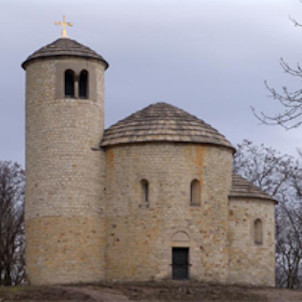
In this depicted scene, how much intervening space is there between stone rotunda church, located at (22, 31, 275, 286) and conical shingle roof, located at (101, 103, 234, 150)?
0.06m

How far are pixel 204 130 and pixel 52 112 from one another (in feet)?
23.3

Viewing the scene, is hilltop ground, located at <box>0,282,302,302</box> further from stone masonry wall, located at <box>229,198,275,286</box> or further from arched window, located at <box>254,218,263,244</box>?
arched window, located at <box>254,218,263,244</box>

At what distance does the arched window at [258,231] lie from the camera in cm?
4469

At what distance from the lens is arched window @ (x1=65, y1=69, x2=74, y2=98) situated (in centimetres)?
4400

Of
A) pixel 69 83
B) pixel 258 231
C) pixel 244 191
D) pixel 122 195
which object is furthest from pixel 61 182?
pixel 258 231

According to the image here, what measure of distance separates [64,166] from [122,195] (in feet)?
9.69

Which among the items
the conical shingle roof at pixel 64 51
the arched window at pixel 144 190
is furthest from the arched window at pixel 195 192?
the conical shingle roof at pixel 64 51

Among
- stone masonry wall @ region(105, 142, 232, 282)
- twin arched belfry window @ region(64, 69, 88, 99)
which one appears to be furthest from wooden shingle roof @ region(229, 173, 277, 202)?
twin arched belfry window @ region(64, 69, 88, 99)

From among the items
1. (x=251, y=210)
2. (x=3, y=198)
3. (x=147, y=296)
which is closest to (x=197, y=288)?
(x=147, y=296)

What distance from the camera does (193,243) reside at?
42.2 meters

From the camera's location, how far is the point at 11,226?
56188mm

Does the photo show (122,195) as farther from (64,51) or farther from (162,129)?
(64,51)

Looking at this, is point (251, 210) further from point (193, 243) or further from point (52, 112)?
point (52, 112)

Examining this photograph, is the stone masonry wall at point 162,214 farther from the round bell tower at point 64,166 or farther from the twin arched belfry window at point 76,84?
the twin arched belfry window at point 76,84
